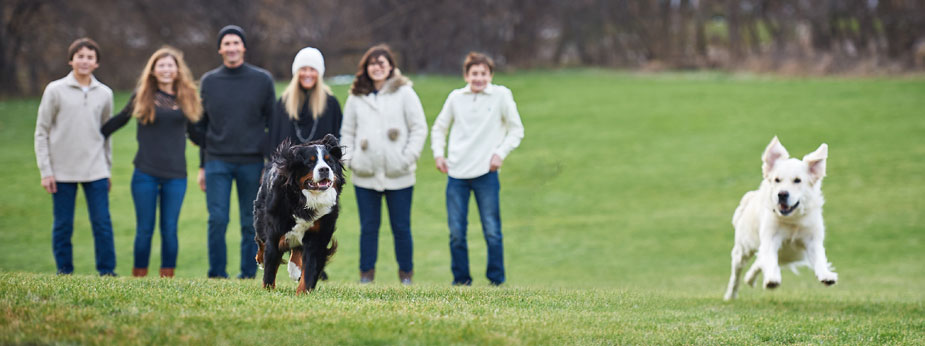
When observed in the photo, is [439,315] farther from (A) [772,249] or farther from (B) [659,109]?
(B) [659,109]

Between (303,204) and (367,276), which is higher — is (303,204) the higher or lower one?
the higher one

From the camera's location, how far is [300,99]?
8531 millimetres

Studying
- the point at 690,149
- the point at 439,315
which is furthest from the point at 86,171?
the point at 690,149

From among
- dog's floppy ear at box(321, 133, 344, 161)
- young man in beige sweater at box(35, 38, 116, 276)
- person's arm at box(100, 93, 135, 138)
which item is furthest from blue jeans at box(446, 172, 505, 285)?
young man in beige sweater at box(35, 38, 116, 276)

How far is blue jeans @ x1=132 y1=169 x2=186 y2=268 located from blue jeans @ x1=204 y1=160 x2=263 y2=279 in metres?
0.35

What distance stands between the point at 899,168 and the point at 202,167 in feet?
57.9

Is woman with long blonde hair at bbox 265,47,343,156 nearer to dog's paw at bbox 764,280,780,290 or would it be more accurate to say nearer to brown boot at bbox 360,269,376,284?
brown boot at bbox 360,269,376,284

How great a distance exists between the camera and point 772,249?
812 cm

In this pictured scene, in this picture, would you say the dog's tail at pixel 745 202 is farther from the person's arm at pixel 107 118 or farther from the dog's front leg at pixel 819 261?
the person's arm at pixel 107 118

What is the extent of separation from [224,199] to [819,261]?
5.50 metres

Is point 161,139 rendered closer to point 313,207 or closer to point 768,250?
point 313,207

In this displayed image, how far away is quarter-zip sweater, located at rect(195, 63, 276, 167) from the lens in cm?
874

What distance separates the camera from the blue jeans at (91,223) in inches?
347

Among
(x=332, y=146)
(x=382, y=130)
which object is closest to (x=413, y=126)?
(x=382, y=130)
